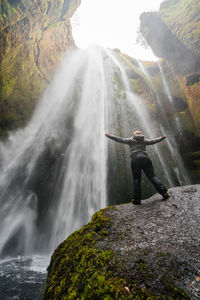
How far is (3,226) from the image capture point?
7.09 m

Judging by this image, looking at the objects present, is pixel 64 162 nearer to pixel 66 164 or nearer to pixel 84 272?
pixel 66 164

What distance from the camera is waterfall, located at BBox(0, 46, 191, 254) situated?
7.33 m

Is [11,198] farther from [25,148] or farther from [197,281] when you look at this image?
[197,281]

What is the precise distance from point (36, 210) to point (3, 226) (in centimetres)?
155

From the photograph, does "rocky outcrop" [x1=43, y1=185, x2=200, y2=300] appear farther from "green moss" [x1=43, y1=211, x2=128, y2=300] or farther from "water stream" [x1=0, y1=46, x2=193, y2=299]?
"water stream" [x1=0, y1=46, x2=193, y2=299]

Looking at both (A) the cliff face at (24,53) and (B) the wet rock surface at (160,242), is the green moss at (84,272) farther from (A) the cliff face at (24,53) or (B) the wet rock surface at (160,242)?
(A) the cliff face at (24,53)

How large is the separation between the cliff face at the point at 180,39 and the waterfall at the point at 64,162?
490 cm

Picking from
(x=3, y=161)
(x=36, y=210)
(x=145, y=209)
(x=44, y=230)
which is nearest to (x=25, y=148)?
(x=3, y=161)

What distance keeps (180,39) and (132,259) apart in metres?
20.0

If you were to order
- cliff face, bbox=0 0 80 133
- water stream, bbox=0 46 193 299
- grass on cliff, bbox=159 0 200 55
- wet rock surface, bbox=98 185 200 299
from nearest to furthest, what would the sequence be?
wet rock surface, bbox=98 185 200 299, water stream, bbox=0 46 193 299, cliff face, bbox=0 0 80 133, grass on cliff, bbox=159 0 200 55

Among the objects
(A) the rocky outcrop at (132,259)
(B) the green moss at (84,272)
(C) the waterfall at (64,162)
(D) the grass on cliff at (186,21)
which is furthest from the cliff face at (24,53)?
(D) the grass on cliff at (186,21)

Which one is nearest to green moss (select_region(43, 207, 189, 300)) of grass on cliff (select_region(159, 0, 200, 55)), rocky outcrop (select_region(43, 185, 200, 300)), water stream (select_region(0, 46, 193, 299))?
rocky outcrop (select_region(43, 185, 200, 300))

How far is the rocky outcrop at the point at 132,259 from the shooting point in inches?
56.5

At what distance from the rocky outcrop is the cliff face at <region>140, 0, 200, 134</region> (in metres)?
11.9
